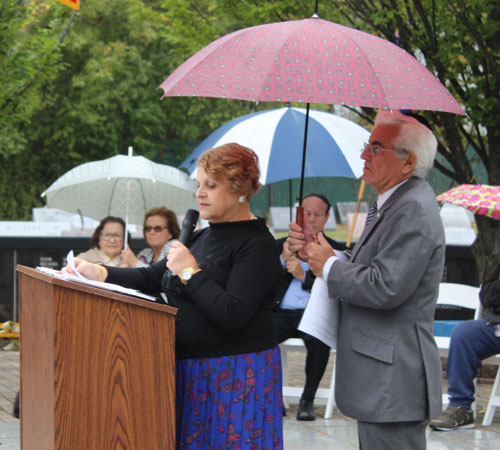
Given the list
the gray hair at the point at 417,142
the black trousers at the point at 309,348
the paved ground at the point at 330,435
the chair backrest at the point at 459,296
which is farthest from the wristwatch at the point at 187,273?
the chair backrest at the point at 459,296

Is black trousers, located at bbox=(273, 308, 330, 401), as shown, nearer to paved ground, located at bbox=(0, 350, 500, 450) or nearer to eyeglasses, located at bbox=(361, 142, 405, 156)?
paved ground, located at bbox=(0, 350, 500, 450)

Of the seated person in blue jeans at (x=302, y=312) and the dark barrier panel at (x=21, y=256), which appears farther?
the dark barrier panel at (x=21, y=256)

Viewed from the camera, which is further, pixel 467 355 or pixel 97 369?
pixel 467 355

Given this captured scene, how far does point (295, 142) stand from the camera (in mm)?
8039

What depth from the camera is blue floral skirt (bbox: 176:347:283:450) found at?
3.34 metres

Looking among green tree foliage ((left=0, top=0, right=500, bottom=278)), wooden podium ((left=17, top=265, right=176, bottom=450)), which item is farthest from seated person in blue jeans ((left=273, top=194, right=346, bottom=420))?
wooden podium ((left=17, top=265, right=176, bottom=450))

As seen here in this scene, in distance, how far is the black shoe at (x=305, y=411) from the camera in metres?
7.18

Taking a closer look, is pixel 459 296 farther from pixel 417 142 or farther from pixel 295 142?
pixel 417 142

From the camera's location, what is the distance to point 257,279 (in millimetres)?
3344

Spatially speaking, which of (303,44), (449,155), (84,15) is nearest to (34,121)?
(84,15)

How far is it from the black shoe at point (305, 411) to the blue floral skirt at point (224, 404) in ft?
12.6

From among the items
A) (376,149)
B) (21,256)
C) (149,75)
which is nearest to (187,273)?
(376,149)

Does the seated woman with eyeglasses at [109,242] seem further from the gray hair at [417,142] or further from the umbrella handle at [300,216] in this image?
the gray hair at [417,142]

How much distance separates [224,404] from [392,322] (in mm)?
701
